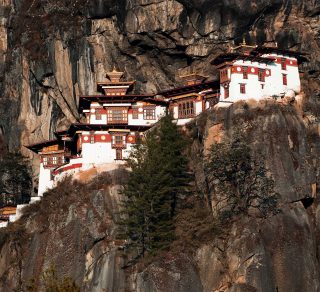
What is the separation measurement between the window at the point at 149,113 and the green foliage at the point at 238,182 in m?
13.9

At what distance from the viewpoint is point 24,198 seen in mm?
104938

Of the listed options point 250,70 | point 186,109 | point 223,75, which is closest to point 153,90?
point 186,109

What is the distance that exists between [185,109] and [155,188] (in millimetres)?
14601

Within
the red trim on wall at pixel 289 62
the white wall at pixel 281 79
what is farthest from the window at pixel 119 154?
the red trim on wall at pixel 289 62

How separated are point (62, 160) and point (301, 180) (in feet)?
90.0

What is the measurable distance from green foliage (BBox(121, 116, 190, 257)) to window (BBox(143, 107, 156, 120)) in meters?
8.59

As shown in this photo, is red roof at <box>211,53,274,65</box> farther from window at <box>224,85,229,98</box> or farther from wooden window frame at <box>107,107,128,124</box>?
wooden window frame at <box>107,107,128,124</box>

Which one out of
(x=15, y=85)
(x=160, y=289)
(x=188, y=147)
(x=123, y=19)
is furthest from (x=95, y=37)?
(x=160, y=289)

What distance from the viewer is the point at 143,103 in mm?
91438

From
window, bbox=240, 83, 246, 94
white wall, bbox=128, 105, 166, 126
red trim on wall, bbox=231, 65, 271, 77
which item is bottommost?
white wall, bbox=128, 105, 166, 126

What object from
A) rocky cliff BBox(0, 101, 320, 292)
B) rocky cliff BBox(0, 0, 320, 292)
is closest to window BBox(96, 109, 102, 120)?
rocky cliff BBox(0, 0, 320, 292)

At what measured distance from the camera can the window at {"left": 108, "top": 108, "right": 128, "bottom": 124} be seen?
296ft

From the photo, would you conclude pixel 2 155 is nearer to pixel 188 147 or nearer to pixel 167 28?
pixel 167 28

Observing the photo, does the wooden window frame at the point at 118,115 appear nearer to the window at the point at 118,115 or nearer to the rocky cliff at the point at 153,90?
the window at the point at 118,115
